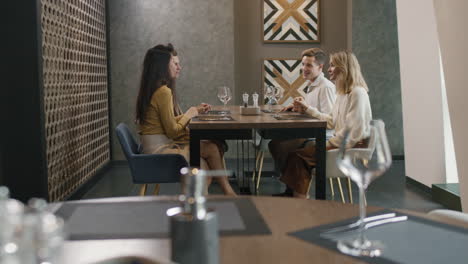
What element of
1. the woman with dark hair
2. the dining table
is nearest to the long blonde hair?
the dining table

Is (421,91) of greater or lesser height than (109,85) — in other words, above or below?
below

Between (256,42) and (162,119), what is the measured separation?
369 cm

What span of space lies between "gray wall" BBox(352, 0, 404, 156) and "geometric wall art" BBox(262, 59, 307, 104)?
2.70 ft

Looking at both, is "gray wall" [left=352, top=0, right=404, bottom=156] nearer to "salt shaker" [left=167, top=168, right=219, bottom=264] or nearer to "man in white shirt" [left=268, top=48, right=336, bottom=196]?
"man in white shirt" [left=268, top=48, right=336, bottom=196]

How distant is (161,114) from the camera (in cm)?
447

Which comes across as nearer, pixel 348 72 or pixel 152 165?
pixel 152 165

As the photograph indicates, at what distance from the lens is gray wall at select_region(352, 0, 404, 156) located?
769 centimetres

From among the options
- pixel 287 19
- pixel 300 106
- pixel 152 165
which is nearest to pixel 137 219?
pixel 152 165

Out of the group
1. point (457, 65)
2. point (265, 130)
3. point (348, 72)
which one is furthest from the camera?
point (348, 72)

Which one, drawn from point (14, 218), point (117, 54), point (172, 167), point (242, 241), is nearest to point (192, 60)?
point (117, 54)

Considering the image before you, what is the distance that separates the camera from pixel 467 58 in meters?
3.54

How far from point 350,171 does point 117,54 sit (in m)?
6.57

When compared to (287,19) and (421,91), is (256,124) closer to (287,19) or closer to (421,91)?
(421,91)

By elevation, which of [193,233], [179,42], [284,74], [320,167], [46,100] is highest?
[179,42]
